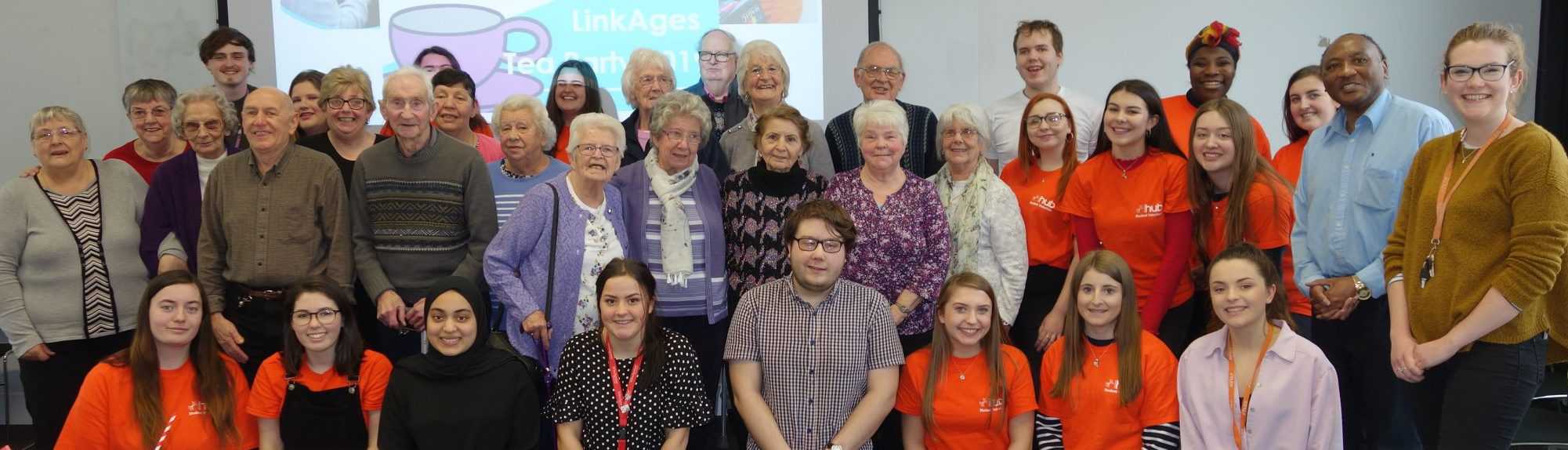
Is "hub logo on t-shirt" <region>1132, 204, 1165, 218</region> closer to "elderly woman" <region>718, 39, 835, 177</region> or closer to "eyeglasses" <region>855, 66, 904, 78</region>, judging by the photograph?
"elderly woman" <region>718, 39, 835, 177</region>

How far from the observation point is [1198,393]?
2.74 m

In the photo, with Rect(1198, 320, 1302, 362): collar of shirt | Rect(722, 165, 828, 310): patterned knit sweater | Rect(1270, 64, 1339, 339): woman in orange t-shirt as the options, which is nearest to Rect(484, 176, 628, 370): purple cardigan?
Rect(722, 165, 828, 310): patterned knit sweater

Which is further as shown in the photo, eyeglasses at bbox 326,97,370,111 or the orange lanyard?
eyeglasses at bbox 326,97,370,111

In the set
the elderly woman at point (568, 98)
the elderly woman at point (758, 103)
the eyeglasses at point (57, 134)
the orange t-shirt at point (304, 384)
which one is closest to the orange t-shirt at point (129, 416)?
the orange t-shirt at point (304, 384)

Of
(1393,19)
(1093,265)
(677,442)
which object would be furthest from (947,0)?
(677,442)

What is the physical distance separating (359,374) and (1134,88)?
7.54ft

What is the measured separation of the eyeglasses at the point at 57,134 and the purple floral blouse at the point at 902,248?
7.77 ft

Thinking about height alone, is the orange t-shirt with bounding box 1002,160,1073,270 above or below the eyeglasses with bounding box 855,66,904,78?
below

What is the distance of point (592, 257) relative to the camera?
3102 mm

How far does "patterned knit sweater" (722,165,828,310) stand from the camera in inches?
126

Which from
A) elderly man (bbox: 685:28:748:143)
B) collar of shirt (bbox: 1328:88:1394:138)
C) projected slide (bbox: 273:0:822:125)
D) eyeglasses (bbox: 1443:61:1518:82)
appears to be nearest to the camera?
eyeglasses (bbox: 1443:61:1518:82)

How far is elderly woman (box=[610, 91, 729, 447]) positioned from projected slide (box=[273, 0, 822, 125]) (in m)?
2.18

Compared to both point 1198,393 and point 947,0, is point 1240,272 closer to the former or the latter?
point 1198,393

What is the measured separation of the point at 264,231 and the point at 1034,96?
262cm
